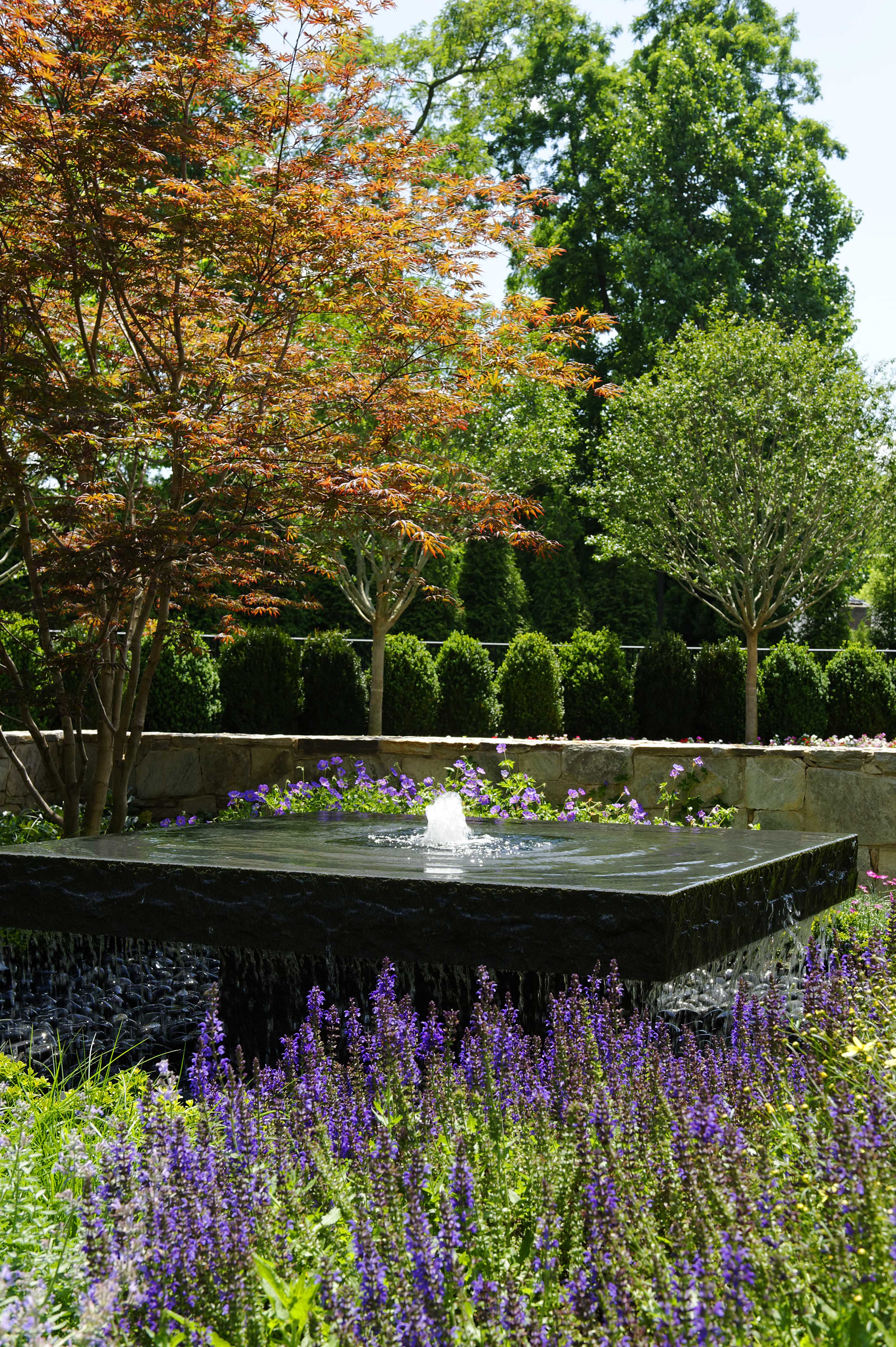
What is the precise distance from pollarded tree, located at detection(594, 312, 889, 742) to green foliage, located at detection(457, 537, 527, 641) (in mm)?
5470

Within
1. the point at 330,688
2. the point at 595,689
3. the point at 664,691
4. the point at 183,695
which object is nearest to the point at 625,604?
the point at 664,691

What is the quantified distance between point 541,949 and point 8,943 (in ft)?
8.21

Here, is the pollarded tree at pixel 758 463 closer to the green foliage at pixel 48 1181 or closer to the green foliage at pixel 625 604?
the green foliage at pixel 625 604

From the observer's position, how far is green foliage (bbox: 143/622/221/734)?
30.4 ft

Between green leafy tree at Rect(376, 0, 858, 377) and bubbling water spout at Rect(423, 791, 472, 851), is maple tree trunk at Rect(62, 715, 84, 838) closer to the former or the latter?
bubbling water spout at Rect(423, 791, 472, 851)

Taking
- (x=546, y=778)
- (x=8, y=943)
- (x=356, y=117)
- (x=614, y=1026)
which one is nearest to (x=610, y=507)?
(x=546, y=778)

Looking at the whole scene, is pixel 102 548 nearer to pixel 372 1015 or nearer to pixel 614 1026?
→ pixel 372 1015

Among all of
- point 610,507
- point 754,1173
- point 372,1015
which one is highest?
point 610,507

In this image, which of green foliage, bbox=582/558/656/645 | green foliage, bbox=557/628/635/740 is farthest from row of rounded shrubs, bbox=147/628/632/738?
green foliage, bbox=582/558/656/645

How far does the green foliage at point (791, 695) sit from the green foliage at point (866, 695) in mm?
184

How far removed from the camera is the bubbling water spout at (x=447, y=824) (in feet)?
16.3

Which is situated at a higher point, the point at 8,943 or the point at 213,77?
the point at 213,77

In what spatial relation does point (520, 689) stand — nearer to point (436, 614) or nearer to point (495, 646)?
point (495, 646)

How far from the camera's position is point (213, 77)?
216 inches
